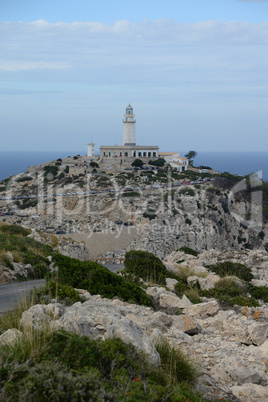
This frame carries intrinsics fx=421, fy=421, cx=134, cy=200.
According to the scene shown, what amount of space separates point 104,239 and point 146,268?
2343 cm

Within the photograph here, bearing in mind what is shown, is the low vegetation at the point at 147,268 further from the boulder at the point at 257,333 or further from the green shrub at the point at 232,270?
the boulder at the point at 257,333

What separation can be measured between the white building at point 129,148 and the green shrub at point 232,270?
190 feet

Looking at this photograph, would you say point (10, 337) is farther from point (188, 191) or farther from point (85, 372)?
point (188, 191)

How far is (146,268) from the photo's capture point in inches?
557

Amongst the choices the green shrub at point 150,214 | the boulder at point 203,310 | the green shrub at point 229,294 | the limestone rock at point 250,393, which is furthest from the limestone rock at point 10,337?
the green shrub at point 150,214

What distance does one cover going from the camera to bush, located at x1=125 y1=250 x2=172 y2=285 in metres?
13.4

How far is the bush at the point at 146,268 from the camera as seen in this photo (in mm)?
13393

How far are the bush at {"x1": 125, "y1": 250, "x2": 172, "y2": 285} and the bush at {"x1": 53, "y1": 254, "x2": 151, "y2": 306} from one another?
3352 millimetres

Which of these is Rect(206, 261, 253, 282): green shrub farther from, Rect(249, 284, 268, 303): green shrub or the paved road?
the paved road

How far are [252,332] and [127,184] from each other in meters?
50.6

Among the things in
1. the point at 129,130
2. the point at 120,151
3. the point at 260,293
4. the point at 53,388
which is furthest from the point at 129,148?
the point at 53,388

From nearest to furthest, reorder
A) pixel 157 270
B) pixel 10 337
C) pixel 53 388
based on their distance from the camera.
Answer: pixel 53 388
pixel 10 337
pixel 157 270

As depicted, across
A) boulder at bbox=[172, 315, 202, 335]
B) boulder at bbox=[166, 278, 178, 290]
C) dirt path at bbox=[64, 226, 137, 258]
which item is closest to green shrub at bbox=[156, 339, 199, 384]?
boulder at bbox=[172, 315, 202, 335]

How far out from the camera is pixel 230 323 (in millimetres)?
7770
